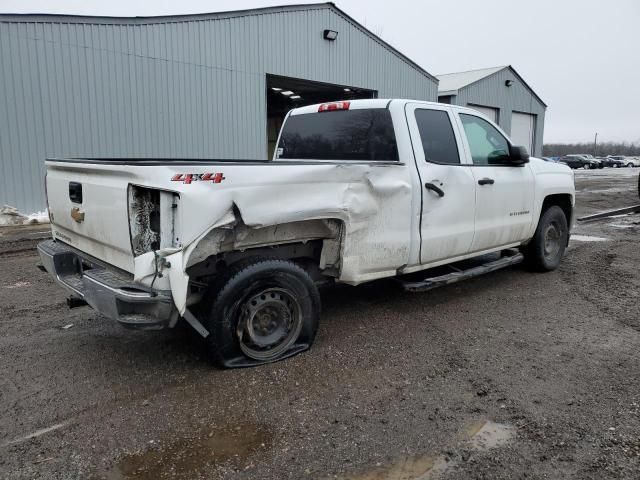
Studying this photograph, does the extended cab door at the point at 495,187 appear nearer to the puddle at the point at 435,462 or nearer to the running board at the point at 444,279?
the running board at the point at 444,279

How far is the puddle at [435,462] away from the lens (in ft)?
8.42

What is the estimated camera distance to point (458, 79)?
29516mm

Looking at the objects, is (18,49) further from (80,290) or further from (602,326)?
(602,326)

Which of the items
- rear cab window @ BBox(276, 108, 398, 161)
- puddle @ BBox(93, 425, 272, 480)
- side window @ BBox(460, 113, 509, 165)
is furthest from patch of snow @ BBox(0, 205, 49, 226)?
puddle @ BBox(93, 425, 272, 480)

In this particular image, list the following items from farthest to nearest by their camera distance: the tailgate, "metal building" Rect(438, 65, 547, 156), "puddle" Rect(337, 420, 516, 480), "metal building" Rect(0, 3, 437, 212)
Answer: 1. "metal building" Rect(438, 65, 547, 156)
2. "metal building" Rect(0, 3, 437, 212)
3. the tailgate
4. "puddle" Rect(337, 420, 516, 480)

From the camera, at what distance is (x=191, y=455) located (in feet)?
9.01

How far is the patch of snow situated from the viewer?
436 inches

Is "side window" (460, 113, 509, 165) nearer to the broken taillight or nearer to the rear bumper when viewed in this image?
the broken taillight

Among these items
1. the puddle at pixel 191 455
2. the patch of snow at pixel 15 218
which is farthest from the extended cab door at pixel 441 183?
the patch of snow at pixel 15 218

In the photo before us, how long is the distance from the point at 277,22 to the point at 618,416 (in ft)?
49.5

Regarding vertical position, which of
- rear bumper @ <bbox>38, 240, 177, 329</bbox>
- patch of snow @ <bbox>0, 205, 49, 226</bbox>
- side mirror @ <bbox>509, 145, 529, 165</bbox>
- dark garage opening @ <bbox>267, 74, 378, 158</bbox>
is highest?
dark garage opening @ <bbox>267, 74, 378, 158</bbox>

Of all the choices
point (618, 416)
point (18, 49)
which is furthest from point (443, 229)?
point (18, 49)

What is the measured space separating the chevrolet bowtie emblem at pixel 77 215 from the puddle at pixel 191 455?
1923 millimetres

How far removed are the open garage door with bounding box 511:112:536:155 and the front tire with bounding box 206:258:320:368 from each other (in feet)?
96.8
